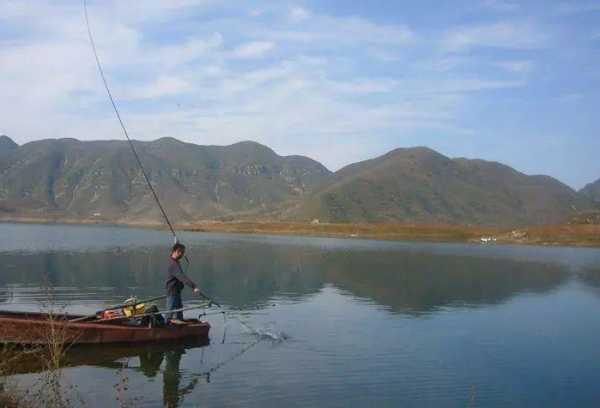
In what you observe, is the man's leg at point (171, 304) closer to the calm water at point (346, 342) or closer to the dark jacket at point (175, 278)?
the dark jacket at point (175, 278)

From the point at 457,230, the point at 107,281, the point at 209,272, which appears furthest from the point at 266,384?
the point at 457,230

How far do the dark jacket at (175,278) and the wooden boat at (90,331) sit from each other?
126cm

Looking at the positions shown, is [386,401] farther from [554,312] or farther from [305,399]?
[554,312]

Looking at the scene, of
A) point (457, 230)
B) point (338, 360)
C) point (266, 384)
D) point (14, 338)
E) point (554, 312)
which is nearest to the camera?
point (266, 384)

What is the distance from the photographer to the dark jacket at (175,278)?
20484 millimetres

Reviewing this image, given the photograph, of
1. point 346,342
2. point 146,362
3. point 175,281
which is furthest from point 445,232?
point 146,362

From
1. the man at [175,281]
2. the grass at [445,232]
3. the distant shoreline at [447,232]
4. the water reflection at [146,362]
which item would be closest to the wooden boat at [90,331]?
the water reflection at [146,362]

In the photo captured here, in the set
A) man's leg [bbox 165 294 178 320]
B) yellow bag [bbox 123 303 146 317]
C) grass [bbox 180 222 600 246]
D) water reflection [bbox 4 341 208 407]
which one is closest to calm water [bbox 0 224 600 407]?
water reflection [bbox 4 341 208 407]

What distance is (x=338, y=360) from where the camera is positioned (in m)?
19.3

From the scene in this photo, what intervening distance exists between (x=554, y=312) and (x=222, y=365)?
848 inches

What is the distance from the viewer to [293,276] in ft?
→ 148

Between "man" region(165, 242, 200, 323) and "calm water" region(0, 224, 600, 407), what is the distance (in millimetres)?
1571

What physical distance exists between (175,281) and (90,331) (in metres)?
3.30

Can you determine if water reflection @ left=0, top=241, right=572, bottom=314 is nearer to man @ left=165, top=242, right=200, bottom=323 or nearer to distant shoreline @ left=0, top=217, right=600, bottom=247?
man @ left=165, top=242, right=200, bottom=323
